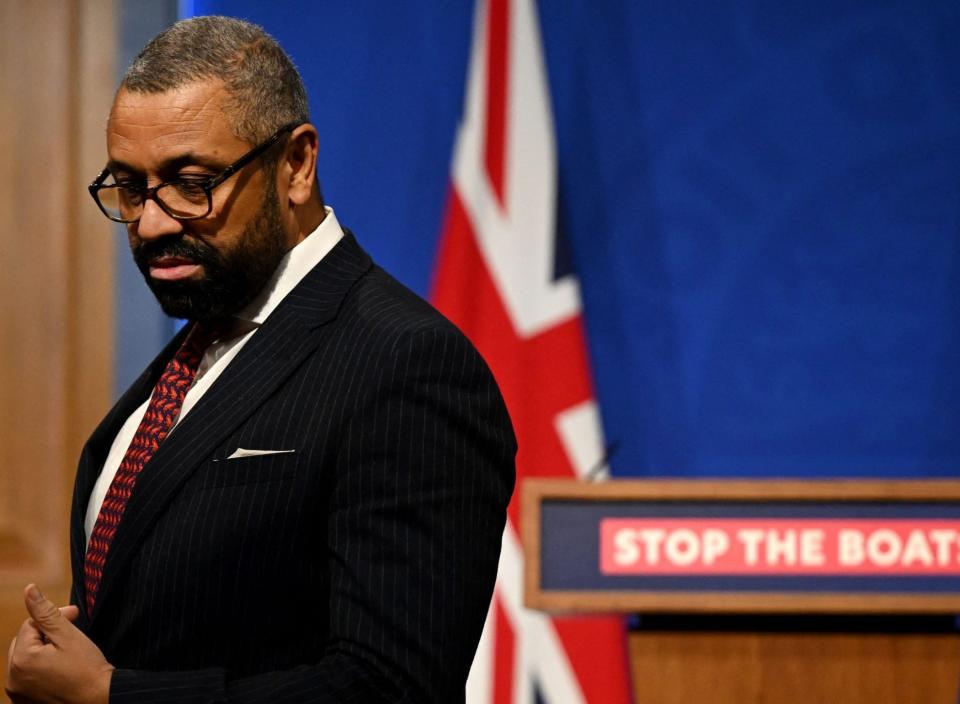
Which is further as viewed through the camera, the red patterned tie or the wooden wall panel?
the wooden wall panel

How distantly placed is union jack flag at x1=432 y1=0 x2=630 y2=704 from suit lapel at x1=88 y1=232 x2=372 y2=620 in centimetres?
145

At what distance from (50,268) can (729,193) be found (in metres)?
1.49

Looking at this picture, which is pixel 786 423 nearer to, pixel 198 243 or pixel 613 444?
pixel 613 444

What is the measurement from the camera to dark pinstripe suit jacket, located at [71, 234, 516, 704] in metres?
1.09

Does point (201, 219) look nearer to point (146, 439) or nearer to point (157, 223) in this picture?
point (157, 223)

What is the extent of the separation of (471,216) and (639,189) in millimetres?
372

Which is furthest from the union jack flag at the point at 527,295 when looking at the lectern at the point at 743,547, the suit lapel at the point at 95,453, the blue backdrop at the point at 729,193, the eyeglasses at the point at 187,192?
the eyeglasses at the point at 187,192

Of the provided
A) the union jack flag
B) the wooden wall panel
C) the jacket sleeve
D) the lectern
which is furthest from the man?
the wooden wall panel

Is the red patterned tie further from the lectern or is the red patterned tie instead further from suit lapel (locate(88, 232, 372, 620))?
the lectern

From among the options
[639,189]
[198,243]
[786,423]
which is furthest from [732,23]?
[198,243]

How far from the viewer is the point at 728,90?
2766 mm

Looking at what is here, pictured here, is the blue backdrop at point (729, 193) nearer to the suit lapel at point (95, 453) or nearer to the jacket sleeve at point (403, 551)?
the suit lapel at point (95, 453)

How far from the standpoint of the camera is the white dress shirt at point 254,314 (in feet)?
4.26

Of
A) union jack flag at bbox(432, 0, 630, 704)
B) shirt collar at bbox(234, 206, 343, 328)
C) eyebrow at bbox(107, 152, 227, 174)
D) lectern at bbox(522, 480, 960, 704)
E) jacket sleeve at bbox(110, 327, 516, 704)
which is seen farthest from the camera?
union jack flag at bbox(432, 0, 630, 704)
